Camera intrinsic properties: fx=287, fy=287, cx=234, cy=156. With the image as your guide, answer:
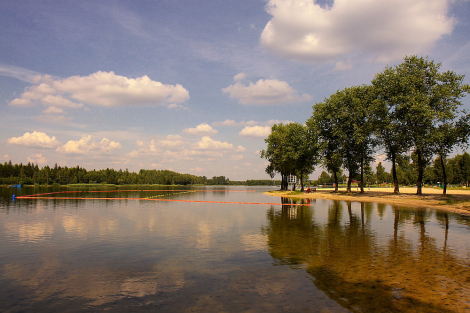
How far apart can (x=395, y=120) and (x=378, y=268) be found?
54.8m

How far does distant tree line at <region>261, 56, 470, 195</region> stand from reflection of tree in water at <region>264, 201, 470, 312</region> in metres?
38.1

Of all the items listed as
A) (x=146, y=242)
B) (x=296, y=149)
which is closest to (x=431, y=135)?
(x=296, y=149)

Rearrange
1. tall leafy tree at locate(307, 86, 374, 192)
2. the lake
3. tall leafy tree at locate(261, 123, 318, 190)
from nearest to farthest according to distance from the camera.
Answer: the lake
tall leafy tree at locate(307, 86, 374, 192)
tall leafy tree at locate(261, 123, 318, 190)

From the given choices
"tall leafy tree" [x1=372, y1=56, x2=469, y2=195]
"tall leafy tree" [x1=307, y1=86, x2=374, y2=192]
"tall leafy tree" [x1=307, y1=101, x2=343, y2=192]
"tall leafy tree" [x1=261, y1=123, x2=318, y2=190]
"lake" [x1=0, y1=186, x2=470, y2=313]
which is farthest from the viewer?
"tall leafy tree" [x1=261, y1=123, x2=318, y2=190]

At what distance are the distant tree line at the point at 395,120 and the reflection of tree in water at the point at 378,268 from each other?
3806 centimetres

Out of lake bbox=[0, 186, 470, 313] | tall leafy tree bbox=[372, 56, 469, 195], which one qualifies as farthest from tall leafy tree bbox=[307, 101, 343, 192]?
lake bbox=[0, 186, 470, 313]

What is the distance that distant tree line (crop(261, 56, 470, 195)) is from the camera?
54344 millimetres

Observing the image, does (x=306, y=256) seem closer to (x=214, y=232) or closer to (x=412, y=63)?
(x=214, y=232)

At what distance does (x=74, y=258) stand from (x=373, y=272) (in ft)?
52.5

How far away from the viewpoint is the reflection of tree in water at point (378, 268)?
405 inches

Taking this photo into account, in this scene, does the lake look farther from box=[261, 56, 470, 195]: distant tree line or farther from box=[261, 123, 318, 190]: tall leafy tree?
box=[261, 123, 318, 190]: tall leafy tree

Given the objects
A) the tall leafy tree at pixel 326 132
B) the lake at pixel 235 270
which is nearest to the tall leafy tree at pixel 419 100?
the tall leafy tree at pixel 326 132

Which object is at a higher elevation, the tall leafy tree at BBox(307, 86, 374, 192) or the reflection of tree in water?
the tall leafy tree at BBox(307, 86, 374, 192)

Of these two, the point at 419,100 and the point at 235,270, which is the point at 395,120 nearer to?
the point at 419,100
